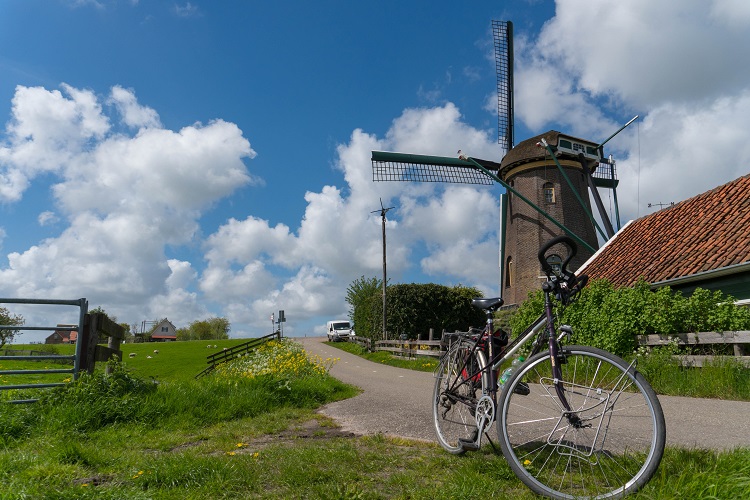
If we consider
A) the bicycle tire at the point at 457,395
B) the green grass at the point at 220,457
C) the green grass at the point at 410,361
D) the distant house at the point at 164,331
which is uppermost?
the bicycle tire at the point at 457,395

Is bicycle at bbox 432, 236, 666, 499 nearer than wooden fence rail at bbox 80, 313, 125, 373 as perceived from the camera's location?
Yes

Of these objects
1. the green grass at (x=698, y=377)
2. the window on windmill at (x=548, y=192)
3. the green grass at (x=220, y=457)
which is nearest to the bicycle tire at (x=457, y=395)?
the green grass at (x=220, y=457)

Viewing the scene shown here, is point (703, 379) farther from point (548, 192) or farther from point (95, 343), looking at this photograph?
point (548, 192)

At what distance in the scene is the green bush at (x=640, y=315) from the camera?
960 cm

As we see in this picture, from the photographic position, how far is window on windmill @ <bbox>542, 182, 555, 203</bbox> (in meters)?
23.4

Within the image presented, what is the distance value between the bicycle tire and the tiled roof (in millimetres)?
9687

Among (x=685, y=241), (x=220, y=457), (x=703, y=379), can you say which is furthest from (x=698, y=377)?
(x=220, y=457)

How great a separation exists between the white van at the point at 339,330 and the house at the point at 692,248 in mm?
33984

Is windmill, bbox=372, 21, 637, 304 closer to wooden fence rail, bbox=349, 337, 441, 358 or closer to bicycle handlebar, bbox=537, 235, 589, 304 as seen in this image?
wooden fence rail, bbox=349, 337, 441, 358

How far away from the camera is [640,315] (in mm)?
10234

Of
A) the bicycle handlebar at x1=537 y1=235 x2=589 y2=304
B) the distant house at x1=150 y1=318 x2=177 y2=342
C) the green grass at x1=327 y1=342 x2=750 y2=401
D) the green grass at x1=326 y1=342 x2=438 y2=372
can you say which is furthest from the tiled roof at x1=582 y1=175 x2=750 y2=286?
the distant house at x1=150 y1=318 x2=177 y2=342

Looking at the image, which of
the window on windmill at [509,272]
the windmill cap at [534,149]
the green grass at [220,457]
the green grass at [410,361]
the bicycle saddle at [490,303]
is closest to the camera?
the green grass at [220,457]

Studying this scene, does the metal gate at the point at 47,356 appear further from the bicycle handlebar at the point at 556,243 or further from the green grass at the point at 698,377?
the green grass at the point at 698,377

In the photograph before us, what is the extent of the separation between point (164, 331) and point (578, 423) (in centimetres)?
10947
